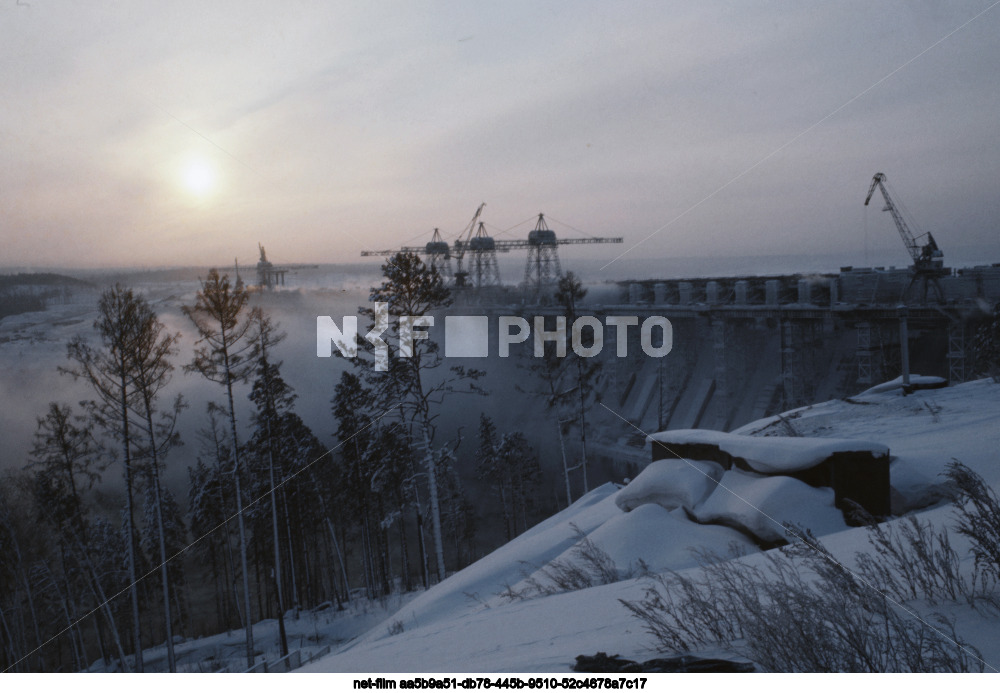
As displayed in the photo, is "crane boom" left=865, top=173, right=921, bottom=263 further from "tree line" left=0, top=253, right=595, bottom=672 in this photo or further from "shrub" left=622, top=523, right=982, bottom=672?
"shrub" left=622, top=523, right=982, bottom=672

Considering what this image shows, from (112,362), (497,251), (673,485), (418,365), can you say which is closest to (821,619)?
(673,485)

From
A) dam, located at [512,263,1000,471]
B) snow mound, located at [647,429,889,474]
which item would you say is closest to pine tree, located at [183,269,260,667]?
dam, located at [512,263,1000,471]

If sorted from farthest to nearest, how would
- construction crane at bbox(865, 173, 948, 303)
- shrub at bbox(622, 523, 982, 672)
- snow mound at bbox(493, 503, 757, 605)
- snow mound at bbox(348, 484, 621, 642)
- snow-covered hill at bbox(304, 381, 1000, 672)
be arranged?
construction crane at bbox(865, 173, 948, 303)
snow mound at bbox(348, 484, 621, 642)
snow mound at bbox(493, 503, 757, 605)
snow-covered hill at bbox(304, 381, 1000, 672)
shrub at bbox(622, 523, 982, 672)

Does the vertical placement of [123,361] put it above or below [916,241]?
below

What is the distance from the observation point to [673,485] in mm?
4227

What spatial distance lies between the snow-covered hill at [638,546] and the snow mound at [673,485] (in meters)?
0.01

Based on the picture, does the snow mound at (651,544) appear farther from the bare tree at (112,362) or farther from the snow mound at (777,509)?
the bare tree at (112,362)

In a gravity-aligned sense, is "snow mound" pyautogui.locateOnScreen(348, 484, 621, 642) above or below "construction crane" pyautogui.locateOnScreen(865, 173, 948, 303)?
below

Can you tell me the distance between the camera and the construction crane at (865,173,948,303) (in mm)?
4371

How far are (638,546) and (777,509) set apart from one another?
0.84m

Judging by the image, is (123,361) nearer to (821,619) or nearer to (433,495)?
(433,495)

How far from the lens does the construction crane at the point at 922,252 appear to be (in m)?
4.37

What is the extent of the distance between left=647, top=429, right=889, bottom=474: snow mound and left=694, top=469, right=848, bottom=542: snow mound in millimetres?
88

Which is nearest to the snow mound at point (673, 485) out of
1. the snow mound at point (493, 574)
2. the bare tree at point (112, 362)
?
the snow mound at point (493, 574)
